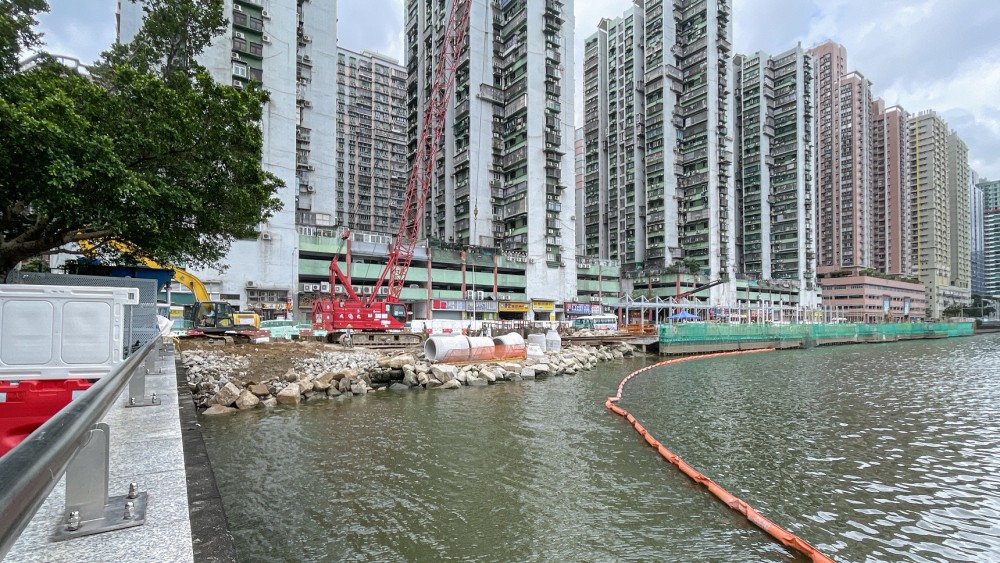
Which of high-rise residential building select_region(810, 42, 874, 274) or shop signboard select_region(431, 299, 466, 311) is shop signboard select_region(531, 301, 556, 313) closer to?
shop signboard select_region(431, 299, 466, 311)

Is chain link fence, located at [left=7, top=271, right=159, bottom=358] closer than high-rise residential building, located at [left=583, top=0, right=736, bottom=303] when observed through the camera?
Yes

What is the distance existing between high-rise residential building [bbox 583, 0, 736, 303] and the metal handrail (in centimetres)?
9972

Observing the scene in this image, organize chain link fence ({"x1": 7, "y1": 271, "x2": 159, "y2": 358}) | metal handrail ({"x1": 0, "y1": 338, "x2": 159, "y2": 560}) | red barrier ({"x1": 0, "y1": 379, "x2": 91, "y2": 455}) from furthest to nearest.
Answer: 1. chain link fence ({"x1": 7, "y1": 271, "x2": 159, "y2": 358})
2. red barrier ({"x1": 0, "y1": 379, "x2": 91, "y2": 455})
3. metal handrail ({"x1": 0, "y1": 338, "x2": 159, "y2": 560})

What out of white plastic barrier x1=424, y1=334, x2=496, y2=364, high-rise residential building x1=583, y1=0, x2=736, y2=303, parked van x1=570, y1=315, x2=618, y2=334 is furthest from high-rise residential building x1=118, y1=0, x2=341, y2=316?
high-rise residential building x1=583, y1=0, x2=736, y2=303

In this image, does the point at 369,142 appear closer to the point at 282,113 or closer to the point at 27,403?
the point at 282,113

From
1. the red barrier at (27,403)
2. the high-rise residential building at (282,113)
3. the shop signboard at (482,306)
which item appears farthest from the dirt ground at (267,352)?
the shop signboard at (482,306)

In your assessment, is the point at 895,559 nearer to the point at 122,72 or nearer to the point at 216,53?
the point at 122,72

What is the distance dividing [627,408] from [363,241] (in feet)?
168

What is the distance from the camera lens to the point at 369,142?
114125mm

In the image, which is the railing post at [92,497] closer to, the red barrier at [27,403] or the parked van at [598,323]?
the red barrier at [27,403]

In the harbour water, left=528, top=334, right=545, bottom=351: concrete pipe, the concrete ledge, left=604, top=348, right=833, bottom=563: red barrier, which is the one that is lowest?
the harbour water

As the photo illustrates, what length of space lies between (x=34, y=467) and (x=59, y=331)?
8334 millimetres

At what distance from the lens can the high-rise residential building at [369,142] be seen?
363ft

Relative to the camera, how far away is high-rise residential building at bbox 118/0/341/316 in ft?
172
